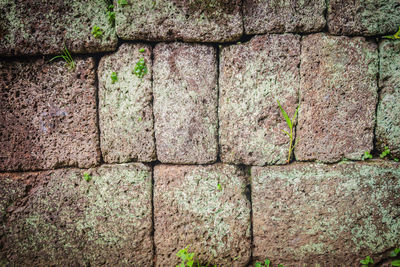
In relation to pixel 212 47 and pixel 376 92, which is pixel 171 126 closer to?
pixel 212 47

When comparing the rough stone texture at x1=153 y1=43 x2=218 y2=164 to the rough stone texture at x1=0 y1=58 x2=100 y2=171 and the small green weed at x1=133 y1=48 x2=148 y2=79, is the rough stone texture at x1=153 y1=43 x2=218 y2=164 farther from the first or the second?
the rough stone texture at x1=0 y1=58 x2=100 y2=171

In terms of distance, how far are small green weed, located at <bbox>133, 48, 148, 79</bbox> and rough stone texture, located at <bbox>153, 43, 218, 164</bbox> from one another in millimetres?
80

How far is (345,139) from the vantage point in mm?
1526

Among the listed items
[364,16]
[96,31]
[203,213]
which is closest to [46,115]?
[96,31]

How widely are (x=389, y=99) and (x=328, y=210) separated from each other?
956mm

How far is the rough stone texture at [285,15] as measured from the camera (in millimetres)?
1410

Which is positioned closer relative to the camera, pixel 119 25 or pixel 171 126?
pixel 119 25

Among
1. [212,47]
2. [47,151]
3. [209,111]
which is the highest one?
[212,47]

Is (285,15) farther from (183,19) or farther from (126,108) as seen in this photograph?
(126,108)

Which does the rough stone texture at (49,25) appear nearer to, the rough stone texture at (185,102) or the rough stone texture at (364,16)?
the rough stone texture at (185,102)

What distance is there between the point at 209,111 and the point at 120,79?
2.37 feet

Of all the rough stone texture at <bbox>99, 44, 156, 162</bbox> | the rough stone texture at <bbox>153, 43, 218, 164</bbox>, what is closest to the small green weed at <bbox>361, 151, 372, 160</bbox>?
the rough stone texture at <bbox>153, 43, 218, 164</bbox>

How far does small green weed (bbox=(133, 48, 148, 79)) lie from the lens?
1.47m

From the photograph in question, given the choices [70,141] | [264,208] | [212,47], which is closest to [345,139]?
[264,208]
